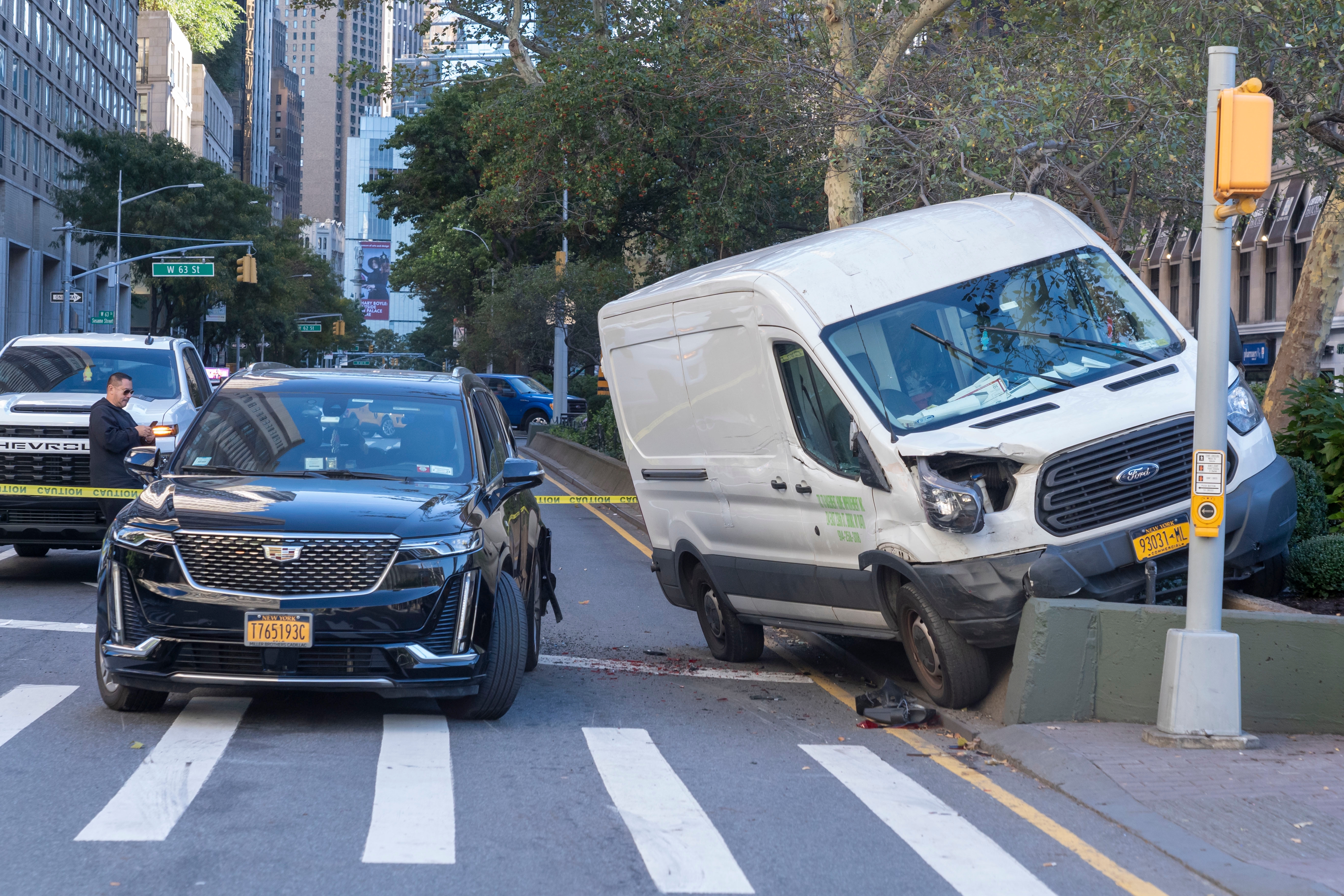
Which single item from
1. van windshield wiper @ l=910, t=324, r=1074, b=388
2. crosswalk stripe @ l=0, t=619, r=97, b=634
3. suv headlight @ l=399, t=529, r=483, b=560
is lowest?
crosswalk stripe @ l=0, t=619, r=97, b=634

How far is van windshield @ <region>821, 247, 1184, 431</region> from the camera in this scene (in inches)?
318

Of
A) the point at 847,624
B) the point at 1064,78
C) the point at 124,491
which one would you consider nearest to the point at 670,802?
the point at 847,624

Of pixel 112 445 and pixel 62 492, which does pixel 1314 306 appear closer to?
pixel 112 445

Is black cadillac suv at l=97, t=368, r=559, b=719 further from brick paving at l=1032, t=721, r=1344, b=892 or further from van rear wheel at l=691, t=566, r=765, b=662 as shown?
brick paving at l=1032, t=721, r=1344, b=892

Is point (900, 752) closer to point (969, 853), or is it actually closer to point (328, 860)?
point (969, 853)

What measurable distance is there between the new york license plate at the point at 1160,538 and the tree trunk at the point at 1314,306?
10.1m

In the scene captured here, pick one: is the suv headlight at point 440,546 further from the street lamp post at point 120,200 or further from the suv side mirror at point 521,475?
the street lamp post at point 120,200

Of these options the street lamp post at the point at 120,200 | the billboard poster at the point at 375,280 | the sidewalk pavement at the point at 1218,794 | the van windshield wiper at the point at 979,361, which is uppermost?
the billboard poster at the point at 375,280

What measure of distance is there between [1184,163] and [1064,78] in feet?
5.19

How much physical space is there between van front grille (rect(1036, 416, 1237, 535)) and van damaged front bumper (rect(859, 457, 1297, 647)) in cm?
11

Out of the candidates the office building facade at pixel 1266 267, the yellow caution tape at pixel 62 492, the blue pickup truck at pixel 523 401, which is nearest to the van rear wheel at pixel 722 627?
the yellow caution tape at pixel 62 492

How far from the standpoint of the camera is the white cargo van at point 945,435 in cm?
752

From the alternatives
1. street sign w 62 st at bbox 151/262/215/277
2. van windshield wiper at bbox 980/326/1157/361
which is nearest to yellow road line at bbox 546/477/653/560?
van windshield wiper at bbox 980/326/1157/361

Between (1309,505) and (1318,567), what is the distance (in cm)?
98
